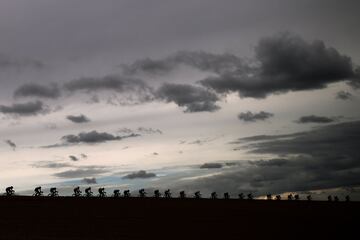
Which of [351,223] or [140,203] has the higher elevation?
[140,203]

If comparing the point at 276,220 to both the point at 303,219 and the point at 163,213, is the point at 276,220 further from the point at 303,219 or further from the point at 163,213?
the point at 163,213

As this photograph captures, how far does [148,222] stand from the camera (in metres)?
46.2

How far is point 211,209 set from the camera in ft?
199

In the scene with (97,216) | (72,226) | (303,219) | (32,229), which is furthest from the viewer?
(303,219)

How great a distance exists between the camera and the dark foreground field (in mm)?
37938

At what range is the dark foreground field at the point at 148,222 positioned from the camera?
3794 centimetres

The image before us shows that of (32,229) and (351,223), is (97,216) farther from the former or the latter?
(351,223)

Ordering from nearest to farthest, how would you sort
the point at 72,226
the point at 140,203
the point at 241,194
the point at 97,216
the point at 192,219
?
the point at 72,226, the point at 97,216, the point at 192,219, the point at 140,203, the point at 241,194

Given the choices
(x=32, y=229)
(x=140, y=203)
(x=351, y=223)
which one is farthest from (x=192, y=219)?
(x=351, y=223)

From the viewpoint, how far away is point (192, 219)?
50.6 metres

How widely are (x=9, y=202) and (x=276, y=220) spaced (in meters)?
30.0

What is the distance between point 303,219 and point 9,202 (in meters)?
35.8

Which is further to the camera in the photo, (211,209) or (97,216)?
(211,209)

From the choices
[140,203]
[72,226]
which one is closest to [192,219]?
[140,203]
